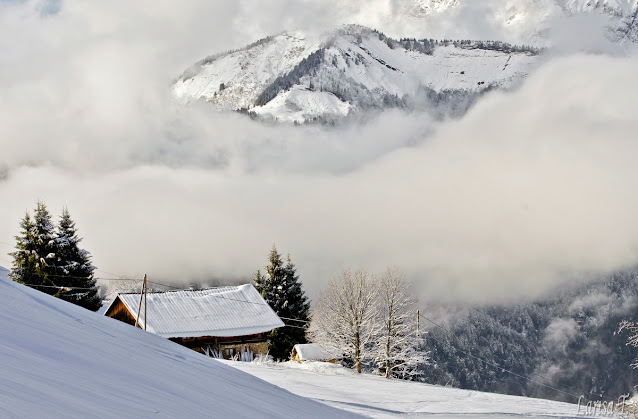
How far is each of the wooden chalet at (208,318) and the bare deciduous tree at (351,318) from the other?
167 inches

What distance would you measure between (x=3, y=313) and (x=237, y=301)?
3390cm

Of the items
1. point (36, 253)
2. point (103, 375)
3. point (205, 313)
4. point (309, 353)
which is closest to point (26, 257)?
point (36, 253)

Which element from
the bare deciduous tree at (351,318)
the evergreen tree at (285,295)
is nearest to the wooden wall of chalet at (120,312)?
the evergreen tree at (285,295)

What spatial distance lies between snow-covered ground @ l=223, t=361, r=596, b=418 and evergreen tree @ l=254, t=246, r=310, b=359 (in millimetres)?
23010

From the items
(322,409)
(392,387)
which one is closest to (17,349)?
(322,409)

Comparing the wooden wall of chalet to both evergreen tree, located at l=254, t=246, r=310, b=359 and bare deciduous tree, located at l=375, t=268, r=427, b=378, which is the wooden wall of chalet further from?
bare deciduous tree, located at l=375, t=268, r=427, b=378

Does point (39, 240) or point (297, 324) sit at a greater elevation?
point (39, 240)

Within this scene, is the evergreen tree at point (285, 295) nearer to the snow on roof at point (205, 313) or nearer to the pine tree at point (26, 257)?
the snow on roof at point (205, 313)

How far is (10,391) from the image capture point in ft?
14.0

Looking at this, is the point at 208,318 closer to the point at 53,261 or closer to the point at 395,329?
the point at 53,261

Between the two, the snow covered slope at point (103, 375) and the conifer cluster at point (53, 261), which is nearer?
the snow covered slope at point (103, 375)

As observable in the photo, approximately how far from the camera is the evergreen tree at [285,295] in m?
46.8

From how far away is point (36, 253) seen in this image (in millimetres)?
33812

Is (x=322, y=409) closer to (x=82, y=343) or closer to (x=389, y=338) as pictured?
(x=82, y=343)
